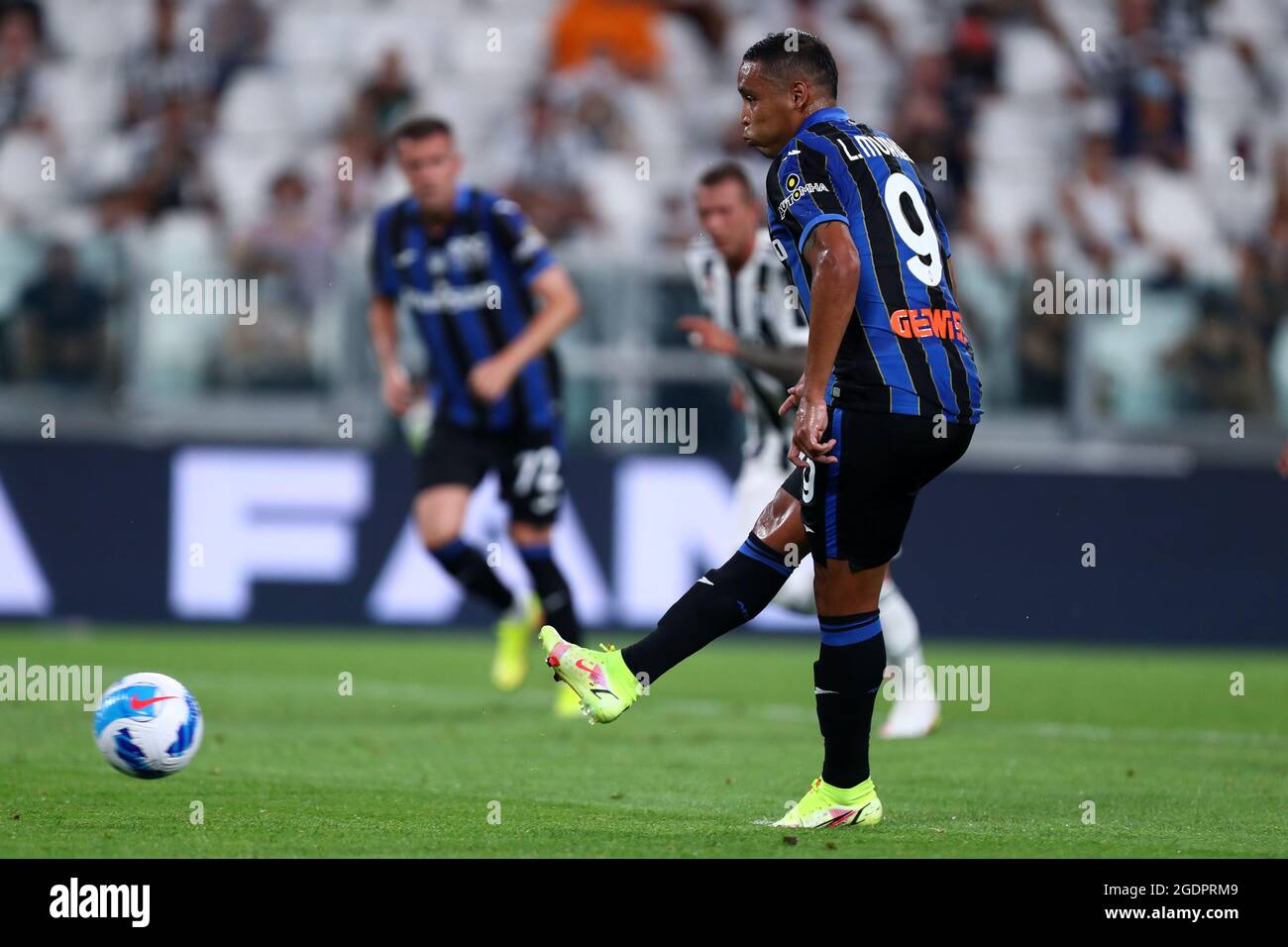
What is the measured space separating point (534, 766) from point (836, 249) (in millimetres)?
2736

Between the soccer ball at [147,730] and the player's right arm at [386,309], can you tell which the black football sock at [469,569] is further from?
the soccer ball at [147,730]

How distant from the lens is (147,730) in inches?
238

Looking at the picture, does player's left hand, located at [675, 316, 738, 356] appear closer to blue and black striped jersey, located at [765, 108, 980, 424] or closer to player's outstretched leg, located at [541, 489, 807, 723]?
player's outstretched leg, located at [541, 489, 807, 723]

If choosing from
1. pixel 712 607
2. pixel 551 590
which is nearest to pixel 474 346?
pixel 551 590

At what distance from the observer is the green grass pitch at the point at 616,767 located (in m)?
5.39

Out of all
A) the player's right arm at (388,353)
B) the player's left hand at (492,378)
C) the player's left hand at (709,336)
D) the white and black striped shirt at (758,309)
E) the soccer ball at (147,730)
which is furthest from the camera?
the player's right arm at (388,353)

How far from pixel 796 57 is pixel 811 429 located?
1123 mm

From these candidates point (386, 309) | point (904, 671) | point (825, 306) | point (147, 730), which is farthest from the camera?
point (386, 309)

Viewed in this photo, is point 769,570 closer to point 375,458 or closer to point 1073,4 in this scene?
point 375,458

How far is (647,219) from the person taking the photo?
51.5 feet

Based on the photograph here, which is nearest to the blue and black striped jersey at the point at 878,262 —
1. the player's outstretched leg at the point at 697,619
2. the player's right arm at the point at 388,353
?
the player's outstretched leg at the point at 697,619

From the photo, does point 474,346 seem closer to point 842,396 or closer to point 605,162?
point 842,396

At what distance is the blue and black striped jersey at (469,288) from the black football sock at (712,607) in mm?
4158

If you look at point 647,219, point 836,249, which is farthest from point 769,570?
point 647,219
